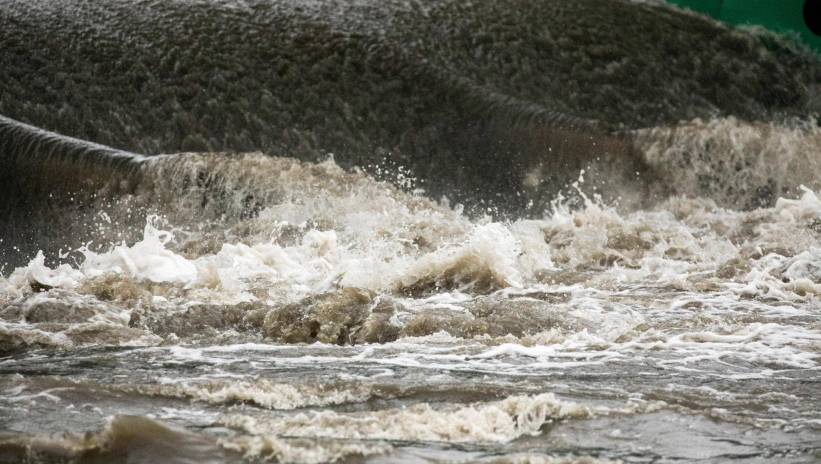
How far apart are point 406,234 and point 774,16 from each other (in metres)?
3.20

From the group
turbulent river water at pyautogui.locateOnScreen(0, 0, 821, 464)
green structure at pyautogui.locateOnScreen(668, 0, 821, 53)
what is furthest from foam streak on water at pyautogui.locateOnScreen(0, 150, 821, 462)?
green structure at pyautogui.locateOnScreen(668, 0, 821, 53)

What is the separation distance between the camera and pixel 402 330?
15.0ft

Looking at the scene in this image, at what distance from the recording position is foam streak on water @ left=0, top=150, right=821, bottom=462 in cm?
297

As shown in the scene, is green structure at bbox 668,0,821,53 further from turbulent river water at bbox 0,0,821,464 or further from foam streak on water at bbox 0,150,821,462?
foam streak on water at bbox 0,150,821,462

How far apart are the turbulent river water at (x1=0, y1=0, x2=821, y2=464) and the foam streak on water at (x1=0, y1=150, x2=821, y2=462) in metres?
0.02

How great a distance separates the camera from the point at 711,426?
3104mm

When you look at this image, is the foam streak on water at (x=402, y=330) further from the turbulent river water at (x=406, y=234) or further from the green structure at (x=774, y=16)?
the green structure at (x=774, y=16)

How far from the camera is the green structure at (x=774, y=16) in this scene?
25.3 ft

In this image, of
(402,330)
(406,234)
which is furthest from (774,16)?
(402,330)

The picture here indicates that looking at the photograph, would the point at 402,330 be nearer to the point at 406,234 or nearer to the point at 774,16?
the point at 406,234

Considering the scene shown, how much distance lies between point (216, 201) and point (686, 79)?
10.9 ft

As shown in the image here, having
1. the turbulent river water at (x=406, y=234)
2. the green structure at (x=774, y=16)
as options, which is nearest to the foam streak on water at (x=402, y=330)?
the turbulent river water at (x=406, y=234)

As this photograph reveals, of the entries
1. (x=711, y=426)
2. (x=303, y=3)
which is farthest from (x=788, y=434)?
(x=303, y=3)

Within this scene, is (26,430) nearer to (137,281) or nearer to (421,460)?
(421,460)
